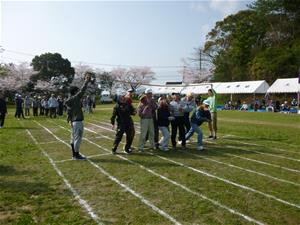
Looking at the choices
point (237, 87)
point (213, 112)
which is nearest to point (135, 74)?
point (237, 87)

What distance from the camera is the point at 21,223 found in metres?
4.86

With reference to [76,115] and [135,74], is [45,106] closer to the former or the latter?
[76,115]

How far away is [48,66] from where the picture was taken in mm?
71375

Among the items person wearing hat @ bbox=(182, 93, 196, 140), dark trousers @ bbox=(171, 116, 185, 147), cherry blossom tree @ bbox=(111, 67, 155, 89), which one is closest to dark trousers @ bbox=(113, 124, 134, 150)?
dark trousers @ bbox=(171, 116, 185, 147)

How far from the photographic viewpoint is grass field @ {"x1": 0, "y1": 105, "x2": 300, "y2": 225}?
5.11 metres

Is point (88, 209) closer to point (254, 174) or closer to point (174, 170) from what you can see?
point (174, 170)

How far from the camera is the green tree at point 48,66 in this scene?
232 ft

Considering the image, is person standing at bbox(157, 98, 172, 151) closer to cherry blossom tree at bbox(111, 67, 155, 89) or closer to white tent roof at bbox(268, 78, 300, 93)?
white tent roof at bbox(268, 78, 300, 93)

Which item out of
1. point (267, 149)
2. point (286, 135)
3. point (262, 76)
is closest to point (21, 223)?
point (267, 149)

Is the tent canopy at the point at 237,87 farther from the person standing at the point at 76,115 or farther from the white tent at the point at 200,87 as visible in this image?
the person standing at the point at 76,115

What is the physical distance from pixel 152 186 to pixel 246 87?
36221 mm

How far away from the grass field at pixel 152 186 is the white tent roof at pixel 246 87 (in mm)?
29760

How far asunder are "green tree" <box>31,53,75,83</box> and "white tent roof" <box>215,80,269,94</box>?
3934 centimetres

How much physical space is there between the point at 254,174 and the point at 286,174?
69 cm
